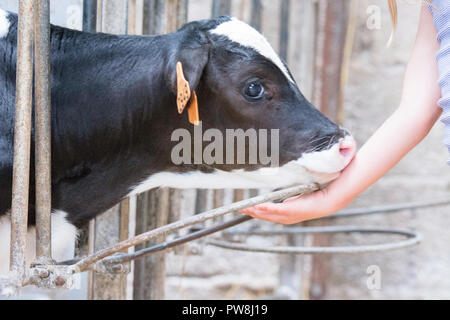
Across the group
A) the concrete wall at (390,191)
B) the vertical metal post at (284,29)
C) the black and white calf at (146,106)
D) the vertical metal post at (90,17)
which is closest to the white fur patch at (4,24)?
the black and white calf at (146,106)

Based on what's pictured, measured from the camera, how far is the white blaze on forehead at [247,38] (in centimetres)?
120

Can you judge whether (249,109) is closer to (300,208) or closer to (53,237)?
(300,208)

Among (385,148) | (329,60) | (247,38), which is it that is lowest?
(385,148)

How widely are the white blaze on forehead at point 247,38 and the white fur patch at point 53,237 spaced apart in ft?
1.41

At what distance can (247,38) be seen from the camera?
120cm

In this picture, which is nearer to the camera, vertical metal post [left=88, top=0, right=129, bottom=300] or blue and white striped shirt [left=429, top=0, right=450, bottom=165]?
blue and white striped shirt [left=429, top=0, right=450, bottom=165]

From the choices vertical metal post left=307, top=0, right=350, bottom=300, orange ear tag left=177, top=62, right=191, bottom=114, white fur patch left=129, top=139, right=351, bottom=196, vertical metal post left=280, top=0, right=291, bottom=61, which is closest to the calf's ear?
orange ear tag left=177, top=62, right=191, bottom=114

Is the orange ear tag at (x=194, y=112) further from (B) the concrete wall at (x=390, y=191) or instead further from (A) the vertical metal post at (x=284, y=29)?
(B) the concrete wall at (x=390, y=191)

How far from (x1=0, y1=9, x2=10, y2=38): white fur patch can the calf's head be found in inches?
11.4

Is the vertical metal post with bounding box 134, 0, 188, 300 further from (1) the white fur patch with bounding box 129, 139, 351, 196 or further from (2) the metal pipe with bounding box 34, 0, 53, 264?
(2) the metal pipe with bounding box 34, 0, 53, 264

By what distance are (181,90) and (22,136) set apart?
0.87 feet

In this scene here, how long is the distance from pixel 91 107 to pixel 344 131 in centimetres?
44

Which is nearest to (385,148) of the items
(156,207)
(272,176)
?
(272,176)

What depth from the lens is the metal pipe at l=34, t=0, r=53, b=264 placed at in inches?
39.0
